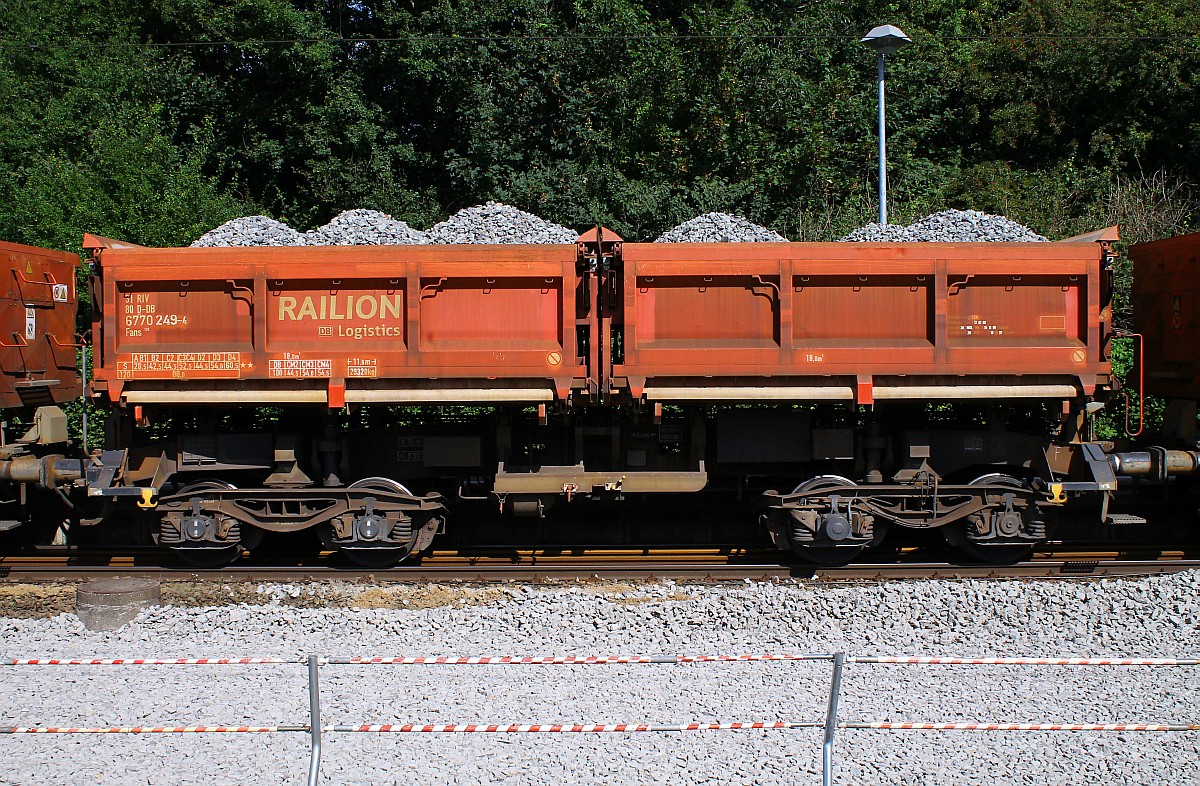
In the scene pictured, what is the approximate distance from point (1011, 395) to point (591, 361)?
4.08m

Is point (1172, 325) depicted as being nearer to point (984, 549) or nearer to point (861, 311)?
point (984, 549)

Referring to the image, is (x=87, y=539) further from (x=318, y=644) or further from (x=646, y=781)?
(x=646, y=781)

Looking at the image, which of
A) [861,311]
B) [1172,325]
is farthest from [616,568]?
[1172,325]

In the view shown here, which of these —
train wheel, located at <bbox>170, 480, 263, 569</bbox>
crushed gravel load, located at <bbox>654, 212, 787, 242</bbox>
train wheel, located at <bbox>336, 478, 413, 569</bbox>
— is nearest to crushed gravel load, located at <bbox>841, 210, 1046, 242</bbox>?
crushed gravel load, located at <bbox>654, 212, 787, 242</bbox>

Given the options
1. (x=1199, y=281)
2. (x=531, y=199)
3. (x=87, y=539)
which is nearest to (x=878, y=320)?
(x=1199, y=281)

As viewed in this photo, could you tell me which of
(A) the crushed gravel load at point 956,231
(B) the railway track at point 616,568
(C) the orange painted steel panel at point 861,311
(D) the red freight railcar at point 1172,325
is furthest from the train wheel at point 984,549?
(A) the crushed gravel load at point 956,231

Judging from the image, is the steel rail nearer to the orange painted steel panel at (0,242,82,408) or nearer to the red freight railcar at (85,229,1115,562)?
the red freight railcar at (85,229,1115,562)

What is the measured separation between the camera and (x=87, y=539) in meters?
11.0

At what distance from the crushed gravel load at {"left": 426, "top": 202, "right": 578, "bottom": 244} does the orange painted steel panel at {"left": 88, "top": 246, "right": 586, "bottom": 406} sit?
15.3 feet

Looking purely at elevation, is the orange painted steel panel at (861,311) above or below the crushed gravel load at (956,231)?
below

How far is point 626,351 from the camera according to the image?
345 inches

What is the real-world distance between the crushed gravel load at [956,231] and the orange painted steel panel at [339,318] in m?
6.83

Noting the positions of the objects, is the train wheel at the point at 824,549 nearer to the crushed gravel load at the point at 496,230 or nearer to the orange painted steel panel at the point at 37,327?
the crushed gravel load at the point at 496,230

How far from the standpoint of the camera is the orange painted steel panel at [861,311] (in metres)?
8.74
